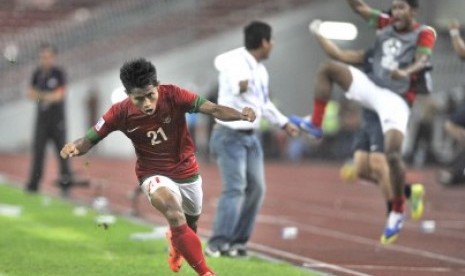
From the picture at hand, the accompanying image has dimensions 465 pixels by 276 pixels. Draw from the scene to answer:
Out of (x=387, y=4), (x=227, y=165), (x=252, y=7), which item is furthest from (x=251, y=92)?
(x=252, y=7)

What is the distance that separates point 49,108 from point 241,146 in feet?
29.7

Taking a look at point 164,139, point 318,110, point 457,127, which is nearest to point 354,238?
point 318,110

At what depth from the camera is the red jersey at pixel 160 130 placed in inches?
398

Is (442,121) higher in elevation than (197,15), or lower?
lower

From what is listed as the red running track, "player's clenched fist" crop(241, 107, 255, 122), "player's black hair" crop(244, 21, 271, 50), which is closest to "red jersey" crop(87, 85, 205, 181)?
"player's clenched fist" crop(241, 107, 255, 122)

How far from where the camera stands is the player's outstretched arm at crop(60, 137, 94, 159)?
992 centimetres

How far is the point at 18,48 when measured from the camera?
1496 inches

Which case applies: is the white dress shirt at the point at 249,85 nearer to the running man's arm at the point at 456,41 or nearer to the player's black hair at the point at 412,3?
the player's black hair at the point at 412,3

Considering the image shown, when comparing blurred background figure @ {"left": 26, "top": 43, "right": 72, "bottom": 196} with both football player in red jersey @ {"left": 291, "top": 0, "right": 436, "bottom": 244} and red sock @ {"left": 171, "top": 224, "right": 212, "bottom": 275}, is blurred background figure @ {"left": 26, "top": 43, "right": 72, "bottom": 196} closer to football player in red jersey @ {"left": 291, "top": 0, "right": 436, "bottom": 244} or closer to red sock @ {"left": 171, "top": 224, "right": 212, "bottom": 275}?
football player in red jersey @ {"left": 291, "top": 0, "right": 436, "bottom": 244}

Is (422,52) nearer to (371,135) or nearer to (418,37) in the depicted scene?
(418,37)

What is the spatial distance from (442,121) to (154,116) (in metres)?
26.9

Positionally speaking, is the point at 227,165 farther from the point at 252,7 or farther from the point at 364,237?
the point at 252,7

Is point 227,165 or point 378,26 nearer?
point 227,165

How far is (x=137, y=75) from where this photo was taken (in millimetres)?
9727
